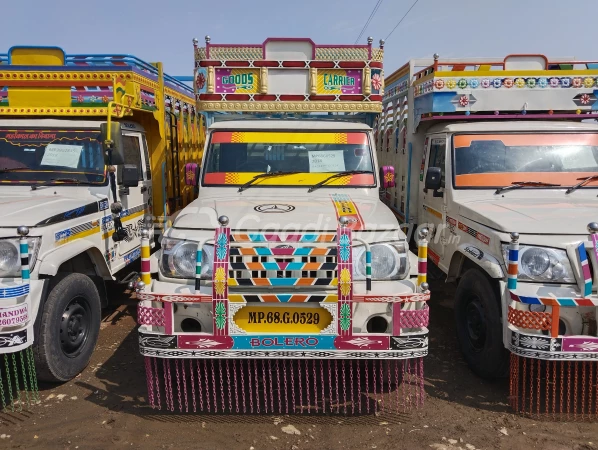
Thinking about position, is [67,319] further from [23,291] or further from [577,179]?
[577,179]

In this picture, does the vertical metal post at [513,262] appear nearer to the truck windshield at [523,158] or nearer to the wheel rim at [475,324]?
the wheel rim at [475,324]

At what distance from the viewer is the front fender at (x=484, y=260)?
3.69m

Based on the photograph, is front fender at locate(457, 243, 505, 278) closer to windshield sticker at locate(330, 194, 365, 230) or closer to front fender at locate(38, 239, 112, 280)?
windshield sticker at locate(330, 194, 365, 230)

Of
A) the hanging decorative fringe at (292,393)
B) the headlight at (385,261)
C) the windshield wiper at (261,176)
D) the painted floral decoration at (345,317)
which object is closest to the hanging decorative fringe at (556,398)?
the hanging decorative fringe at (292,393)

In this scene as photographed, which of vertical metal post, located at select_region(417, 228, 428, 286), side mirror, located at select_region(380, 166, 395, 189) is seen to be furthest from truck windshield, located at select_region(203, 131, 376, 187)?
vertical metal post, located at select_region(417, 228, 428, 286)

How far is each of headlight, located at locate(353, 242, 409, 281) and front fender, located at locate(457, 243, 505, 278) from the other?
0.75 m

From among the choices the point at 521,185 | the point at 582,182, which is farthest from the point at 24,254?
the point at 582,182

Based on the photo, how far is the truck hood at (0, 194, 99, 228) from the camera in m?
3.76

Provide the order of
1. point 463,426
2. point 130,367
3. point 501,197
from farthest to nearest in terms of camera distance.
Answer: point 501,197
point 130,367
point 463,426

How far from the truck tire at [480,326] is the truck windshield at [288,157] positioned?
137 cm

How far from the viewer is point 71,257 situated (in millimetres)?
4113

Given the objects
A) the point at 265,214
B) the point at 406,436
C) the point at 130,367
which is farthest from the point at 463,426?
the point at 130,367

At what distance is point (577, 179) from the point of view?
501cm

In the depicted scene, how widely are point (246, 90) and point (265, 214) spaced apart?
7.43 ft
